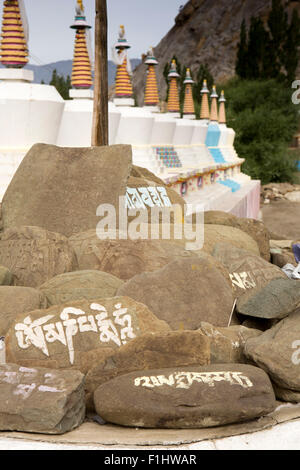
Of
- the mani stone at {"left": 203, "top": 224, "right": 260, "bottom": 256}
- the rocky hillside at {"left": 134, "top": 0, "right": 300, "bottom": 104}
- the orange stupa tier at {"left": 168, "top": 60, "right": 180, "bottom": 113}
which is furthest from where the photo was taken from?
the rocky hillside at {"left": 134, "top": 0, "right": 300, "bottom": 104}

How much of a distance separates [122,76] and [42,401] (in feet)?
24.3

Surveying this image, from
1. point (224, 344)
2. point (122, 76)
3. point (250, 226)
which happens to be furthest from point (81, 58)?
point (224, 344)

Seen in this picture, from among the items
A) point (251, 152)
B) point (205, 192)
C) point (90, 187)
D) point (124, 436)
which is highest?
point (90, 187)

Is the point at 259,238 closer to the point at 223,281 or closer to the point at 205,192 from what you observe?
the point at 223,281

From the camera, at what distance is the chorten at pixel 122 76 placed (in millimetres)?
9141

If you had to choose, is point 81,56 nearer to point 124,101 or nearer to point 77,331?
point 124,101

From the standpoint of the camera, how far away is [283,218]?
18.1m

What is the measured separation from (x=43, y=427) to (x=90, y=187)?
8.26 ft

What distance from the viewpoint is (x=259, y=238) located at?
5.12 metres

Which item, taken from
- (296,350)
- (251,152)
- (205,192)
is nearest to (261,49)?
(251,152)

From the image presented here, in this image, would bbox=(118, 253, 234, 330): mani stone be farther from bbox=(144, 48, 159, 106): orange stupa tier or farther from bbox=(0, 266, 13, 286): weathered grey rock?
bbox=(144, 48, 159, 106): orange stupa tier

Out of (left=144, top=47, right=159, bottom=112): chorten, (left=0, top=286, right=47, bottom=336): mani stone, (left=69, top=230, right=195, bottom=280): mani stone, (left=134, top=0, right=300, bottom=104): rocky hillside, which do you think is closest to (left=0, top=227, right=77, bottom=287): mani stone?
(left=69, top=230, right=195, bottom=280): mani stone

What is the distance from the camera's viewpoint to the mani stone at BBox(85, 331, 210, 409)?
2.83 meters

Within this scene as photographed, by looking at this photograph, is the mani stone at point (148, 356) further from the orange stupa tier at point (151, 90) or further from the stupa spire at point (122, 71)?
the orange stupa tier at point (151, 90)
